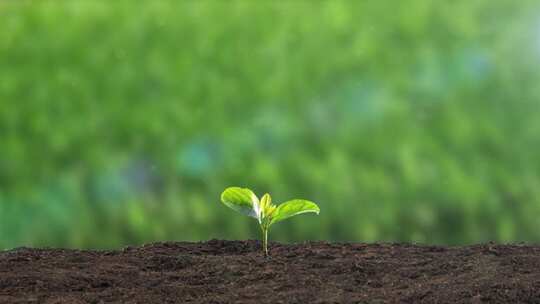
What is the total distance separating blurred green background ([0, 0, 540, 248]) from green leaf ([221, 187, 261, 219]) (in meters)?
0.71

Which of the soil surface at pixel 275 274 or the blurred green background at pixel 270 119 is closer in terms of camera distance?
the soil surface at pixel 275 274

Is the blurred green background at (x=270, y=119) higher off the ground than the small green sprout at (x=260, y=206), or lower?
higher

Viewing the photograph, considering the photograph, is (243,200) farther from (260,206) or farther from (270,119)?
(270,119)

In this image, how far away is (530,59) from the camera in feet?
15.0

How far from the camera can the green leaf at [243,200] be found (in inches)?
115

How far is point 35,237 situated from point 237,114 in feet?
3.63

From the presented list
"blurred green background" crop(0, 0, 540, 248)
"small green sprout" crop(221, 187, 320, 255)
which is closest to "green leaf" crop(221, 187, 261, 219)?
"small green sprout" crop(221, 187, 320, 255)

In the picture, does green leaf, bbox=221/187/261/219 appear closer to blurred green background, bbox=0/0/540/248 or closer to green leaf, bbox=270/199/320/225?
green leaf, bbox=270/199/320/225

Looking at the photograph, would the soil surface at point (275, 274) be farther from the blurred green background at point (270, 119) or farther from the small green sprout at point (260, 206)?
the blurred green background at point (270, 119)

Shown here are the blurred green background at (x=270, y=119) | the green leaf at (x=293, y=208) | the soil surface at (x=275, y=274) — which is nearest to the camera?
the soil surface at (x=275, y=274)

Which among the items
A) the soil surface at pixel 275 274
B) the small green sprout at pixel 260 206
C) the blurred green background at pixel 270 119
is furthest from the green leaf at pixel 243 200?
the blurred green background at pixel 270 119

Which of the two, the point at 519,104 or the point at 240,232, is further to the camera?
the point at 519,104

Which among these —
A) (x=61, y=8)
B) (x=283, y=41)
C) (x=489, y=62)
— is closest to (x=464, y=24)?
(x=489, y=62)

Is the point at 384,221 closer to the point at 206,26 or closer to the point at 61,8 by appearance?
the point at 206,26
